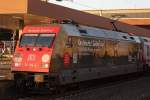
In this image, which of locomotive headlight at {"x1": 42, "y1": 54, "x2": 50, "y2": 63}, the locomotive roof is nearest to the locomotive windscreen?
locomotive headlight at {"x1": 42, "y1": 54, "x2": 50, "y2": 63}

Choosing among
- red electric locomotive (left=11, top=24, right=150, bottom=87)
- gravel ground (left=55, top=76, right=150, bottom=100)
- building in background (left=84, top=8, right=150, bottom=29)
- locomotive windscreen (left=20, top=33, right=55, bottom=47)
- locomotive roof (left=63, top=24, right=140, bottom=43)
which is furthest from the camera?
building in background (left=84, top=8, right=150, bottom=29)

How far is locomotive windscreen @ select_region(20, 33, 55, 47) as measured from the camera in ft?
66.0

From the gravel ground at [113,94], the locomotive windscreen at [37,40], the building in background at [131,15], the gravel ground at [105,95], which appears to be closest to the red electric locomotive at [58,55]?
the locomotive windscreen at [37,40]

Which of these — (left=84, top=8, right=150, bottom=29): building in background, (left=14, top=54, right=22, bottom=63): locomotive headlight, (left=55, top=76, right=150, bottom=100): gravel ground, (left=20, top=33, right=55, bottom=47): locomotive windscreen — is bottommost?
(left=55, top=76, right=150, bottom=100): gravel ground

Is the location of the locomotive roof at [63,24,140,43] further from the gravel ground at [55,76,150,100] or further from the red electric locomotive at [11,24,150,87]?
the gravel ground at [55,76,150,100]

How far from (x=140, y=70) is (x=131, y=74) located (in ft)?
4.05

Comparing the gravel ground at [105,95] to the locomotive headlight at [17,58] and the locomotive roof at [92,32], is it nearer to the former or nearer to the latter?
the locomotive headlight at [17,58]

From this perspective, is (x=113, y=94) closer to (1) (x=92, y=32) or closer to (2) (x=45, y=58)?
(2) (x=45, y=58)

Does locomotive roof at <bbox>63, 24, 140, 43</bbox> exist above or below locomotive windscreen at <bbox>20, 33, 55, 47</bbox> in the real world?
above

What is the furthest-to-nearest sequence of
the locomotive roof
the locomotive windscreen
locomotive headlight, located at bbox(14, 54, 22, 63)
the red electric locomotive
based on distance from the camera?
1. the locomotive roof
2. locomotive headlight, located at bbox(14, 54, 22, 63)
3. the locomotive windscreen
4. the red electric locomotive

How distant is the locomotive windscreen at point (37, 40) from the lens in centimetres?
2012

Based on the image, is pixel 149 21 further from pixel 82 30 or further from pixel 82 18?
pixel 82 30

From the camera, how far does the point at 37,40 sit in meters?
20.6

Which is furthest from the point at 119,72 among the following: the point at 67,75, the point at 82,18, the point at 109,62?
the point at 82,18
